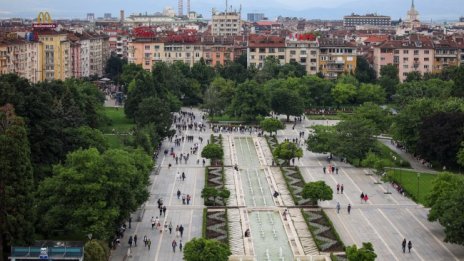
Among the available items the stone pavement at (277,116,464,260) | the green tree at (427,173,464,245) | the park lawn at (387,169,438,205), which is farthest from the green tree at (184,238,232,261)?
the park lawn at (387,169,438,205)

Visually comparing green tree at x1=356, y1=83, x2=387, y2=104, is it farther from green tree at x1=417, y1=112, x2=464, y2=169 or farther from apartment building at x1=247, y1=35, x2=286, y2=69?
green tree at x1=417, y1=112, x2=464, y2=169

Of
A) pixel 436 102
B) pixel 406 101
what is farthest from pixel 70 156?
pixel 406 101

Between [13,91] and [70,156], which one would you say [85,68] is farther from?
[70,156]

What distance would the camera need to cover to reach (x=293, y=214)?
44125mm

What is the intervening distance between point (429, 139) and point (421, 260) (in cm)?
2106

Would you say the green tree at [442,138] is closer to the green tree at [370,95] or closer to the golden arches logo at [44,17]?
the green tree at [370,95]

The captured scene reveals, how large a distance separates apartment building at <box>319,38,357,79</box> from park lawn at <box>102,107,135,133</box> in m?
31.9

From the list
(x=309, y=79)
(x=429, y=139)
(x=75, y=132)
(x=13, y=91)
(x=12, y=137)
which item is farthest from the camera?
(x=309, y=79)

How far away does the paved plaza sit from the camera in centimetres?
3747

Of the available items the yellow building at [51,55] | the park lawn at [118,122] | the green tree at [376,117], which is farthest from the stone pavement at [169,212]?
the yellow building at [51,55]

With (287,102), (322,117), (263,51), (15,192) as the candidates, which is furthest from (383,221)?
(263,51)

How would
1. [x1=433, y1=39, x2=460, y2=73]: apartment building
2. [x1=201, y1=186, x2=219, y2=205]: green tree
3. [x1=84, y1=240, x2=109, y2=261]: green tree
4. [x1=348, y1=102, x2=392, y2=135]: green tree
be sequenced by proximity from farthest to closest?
1. [x1=433, y1=39, x2=460, y2=73]: apartment building
2. [x1=348, y1=102, x2=392, y2=135]: green tree
3. [x1=201, y1=186, x2=219, y2=205]: green tree
4. [x1=84, y1=240, x2=109, y2=261]: green tree

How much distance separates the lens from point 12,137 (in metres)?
33.8

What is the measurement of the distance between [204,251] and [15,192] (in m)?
7.99
